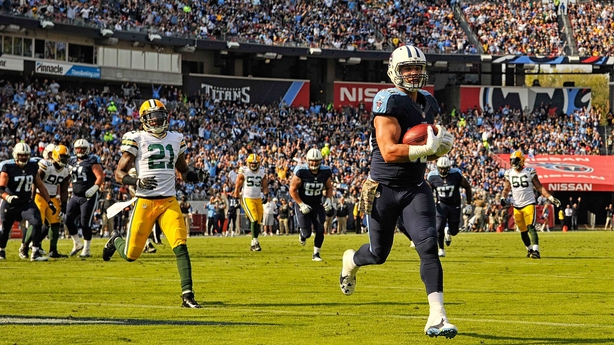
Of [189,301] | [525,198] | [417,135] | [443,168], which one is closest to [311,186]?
[443,168]

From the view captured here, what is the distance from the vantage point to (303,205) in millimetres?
19438

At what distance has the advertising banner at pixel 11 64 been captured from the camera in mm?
45781

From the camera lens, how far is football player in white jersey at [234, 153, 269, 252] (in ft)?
74.2

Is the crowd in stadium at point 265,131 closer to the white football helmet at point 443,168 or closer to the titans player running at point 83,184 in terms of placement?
the titans player running at point 83,184

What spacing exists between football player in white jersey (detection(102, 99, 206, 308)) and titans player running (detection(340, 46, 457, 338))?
301cm

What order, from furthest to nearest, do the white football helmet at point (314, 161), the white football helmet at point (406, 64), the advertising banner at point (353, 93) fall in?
the advertising banner at point (353, 93) → the white football helmet at point (314, 161) → the white football helmet at point (406, 64)

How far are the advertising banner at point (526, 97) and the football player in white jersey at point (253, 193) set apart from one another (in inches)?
1491

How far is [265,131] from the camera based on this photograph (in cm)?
4922

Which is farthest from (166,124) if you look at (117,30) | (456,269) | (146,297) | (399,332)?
(117,30)

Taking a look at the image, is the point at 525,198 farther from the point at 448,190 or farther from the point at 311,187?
the point at 311,187

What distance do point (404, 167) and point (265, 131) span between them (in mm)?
40926

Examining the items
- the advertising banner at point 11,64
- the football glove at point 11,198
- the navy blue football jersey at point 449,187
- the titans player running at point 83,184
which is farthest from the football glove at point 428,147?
the advertising banner at point 11,64

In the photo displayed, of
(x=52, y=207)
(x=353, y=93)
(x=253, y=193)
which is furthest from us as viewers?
(x=353, y=93)

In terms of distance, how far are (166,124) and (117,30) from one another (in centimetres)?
3906
